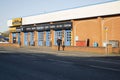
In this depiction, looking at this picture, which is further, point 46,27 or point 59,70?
point 46,27

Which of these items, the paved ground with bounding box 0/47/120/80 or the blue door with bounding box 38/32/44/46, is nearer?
the paved ground with bounding box 0/47/120/80

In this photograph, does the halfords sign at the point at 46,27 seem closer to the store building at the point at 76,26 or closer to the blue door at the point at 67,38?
the store building at the point at 76,26

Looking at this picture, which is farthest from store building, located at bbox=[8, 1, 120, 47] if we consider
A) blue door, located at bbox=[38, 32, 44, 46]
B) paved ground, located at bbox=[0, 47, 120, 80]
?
paved ground, located at bbox=[0, 47, 120, 80]

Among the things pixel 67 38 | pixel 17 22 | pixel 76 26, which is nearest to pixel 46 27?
pixel 67 38

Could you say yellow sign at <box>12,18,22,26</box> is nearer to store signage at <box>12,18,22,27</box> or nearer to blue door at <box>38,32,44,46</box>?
store signage at <box>12,18,22,27</box>

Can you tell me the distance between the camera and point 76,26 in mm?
38844

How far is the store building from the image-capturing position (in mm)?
33438

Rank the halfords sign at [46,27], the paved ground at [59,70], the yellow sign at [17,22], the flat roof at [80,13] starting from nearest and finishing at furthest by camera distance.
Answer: the paved ground at [59,70]
the flat roof at [80,13]
the halfords sign at [46,27]
the yellow sign at [17,22]

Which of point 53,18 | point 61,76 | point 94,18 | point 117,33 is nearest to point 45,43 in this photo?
point 53,18

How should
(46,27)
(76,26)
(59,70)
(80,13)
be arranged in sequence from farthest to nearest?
1. (46,27)
2. (76,26)
3. (80,13)
4. (59,70)

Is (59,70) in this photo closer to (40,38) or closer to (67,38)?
(67,38)

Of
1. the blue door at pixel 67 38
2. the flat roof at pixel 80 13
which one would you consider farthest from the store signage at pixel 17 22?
the blue door at pixel 67 38

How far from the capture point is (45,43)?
4519 centimetres

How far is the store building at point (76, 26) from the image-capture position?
33438 millimetres
